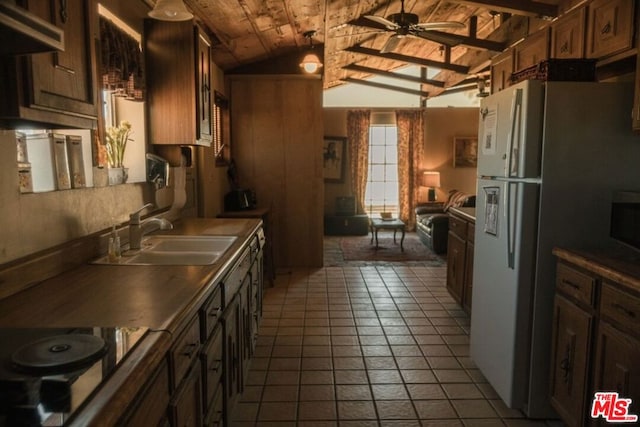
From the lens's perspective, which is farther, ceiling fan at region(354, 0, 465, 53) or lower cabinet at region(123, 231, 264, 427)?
ceiling fan at region(354, 0, 465, 53)

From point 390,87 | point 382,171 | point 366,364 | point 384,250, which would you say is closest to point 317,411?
point 366,364

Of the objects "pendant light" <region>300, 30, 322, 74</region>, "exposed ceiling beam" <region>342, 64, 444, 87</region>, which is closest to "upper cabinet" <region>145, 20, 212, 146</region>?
"pendant light" <region>300, 30, 322, 74</region>

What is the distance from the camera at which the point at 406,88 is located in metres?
8.84

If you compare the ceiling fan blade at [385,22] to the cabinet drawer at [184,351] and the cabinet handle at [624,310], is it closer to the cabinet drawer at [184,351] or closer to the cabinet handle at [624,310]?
the cabinet handle at [624,310]

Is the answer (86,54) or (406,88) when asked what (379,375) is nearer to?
(86,54)

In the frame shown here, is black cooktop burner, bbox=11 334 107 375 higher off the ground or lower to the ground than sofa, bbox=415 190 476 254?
higher

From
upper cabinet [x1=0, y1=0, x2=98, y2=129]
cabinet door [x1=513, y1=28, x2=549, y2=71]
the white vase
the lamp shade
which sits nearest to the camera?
upper cabinet [x1=0, y1=0, x2=98, y2=129]

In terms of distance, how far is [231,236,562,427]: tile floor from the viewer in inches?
93.0

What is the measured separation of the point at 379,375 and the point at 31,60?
2434mm

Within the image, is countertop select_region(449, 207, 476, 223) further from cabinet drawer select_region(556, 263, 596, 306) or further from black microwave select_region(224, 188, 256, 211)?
black microwave select_region(224, 188, 256, 211)

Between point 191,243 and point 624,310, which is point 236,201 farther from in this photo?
point 624,310

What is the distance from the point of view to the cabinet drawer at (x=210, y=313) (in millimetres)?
1541

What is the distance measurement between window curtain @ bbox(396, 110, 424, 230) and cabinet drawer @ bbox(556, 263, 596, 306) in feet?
22.3

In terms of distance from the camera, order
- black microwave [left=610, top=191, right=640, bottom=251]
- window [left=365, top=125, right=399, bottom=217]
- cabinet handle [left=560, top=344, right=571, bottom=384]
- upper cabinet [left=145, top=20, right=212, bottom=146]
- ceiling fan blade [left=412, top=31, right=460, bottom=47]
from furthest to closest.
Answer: window [left=365, top=125, right=399, bottom=217] → ceiling fan blade [left=412, top=31, right=460, bottom=47] → upper cabinet [left=145, top=20, right=212, bottom=146] → cabinet handle [left=560, top=344, right=571, bottom=384] → black microwave [left=610, top=191, right=640, bottom=251]
